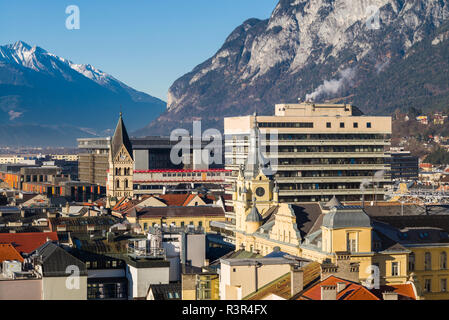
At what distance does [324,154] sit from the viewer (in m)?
169

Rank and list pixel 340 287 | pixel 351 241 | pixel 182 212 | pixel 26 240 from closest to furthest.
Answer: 1. pixel 340 287
2. pixel 351 241
3. pixel 26 240
4. pixel 182 212

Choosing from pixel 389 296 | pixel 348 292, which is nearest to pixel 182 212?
pixel 389 296

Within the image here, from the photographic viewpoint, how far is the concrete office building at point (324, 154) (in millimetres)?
166625

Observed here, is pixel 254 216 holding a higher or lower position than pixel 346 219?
lower

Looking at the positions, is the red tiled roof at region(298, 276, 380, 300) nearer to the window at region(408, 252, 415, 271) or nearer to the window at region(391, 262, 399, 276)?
the window at region(391, 262, 399, 276)

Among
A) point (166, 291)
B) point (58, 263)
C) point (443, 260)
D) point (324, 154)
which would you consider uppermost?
point (324, 154)

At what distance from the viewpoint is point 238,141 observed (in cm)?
17738

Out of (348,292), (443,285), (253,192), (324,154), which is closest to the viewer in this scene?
(348,292)

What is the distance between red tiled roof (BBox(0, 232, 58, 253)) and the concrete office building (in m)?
62.0

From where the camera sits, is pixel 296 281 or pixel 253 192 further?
pixel 253 192

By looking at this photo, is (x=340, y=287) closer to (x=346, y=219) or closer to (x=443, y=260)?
(x=346, y=219)

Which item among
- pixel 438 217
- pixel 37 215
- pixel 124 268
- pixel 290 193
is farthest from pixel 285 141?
pixel 124 268

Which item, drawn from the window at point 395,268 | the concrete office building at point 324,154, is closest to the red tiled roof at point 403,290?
the window at point 395,268

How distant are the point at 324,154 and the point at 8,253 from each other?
280 feet
